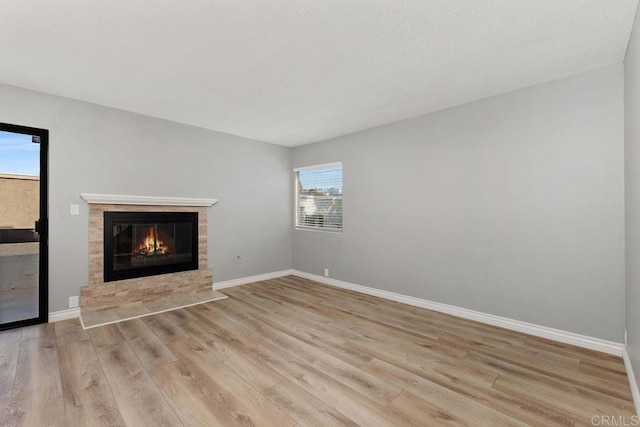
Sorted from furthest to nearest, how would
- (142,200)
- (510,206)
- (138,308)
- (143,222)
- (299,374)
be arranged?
(143,222) → (142,200) → (138,308) → (510,206) → (299,374)

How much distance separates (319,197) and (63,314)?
3.90 metres

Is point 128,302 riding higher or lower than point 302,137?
lower

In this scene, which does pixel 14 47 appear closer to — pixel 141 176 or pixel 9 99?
pixel 9 99

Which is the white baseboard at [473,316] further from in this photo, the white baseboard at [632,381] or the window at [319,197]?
the window at [319,197]

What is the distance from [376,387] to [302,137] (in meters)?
4.01

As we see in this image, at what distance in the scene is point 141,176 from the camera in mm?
3996

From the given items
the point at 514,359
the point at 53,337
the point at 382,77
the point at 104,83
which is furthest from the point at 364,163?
the point at 53,337

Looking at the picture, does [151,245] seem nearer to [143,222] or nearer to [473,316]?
[143,222]

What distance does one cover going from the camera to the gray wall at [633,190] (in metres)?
1.89

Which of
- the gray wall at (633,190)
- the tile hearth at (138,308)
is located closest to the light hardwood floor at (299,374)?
the tile hearth at (138,308)

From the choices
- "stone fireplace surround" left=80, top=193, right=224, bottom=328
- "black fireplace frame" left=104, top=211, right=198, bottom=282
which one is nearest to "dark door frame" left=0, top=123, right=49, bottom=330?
"stone fireplace surround" left=80, top=193, right=224, bottom=328

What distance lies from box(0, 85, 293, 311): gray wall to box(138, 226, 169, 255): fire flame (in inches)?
24.2

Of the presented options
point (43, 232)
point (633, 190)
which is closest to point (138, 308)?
point (43, 232)

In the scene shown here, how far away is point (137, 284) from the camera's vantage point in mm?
3953
